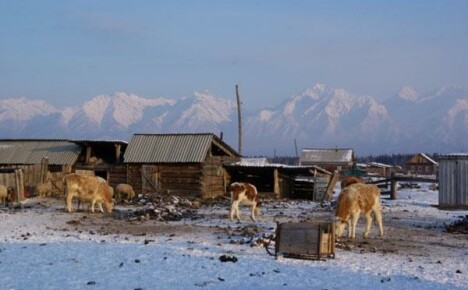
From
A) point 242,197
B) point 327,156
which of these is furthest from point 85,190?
point 327,156

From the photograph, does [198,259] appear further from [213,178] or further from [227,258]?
[213,178]

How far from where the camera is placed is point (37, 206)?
1218 inches

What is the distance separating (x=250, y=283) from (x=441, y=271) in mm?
4709

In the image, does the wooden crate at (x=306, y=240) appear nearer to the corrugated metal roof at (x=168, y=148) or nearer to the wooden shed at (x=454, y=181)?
the wooden shed at (x=454, y=181)

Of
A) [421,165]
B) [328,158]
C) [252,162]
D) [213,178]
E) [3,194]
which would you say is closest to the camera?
[3,194]

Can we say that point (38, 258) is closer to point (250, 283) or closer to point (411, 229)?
point (250, 283)

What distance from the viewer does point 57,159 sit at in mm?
41844

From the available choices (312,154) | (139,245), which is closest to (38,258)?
(139,245)

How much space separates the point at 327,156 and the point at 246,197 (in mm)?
75559

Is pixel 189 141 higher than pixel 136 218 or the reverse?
higher

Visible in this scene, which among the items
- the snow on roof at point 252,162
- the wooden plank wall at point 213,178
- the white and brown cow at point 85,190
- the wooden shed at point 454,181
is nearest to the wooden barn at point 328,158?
the snow on roof at point 252,162

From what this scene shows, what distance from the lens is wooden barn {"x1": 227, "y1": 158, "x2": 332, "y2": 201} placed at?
128 ft

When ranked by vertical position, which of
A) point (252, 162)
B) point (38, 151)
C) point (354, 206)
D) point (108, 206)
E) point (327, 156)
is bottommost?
point (108, 206)

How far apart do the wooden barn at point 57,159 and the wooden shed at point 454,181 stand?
19.8 meters
